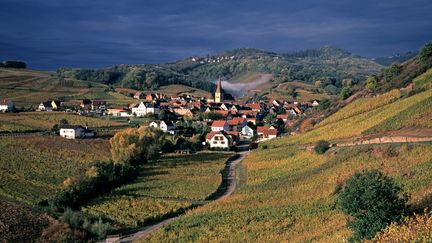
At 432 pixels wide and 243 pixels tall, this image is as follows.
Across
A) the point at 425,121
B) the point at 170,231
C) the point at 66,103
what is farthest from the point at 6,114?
the point at 425,121

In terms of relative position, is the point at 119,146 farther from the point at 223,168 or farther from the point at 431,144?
the point at 431,144

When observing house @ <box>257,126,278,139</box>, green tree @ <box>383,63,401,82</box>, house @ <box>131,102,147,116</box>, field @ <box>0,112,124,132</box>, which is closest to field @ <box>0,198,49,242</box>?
field @ <box>0,112,124,132</box>

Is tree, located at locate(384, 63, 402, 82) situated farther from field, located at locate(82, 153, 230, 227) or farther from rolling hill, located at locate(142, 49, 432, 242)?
field, located at locate(82, 153, 230, 227)

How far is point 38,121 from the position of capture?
86938mm

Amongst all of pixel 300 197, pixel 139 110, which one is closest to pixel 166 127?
pixel 139 110

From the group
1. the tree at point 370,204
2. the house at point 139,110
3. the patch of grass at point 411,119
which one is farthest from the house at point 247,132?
the tree at point 370,204

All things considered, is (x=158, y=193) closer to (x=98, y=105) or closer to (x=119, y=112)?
(x=119, y=112)

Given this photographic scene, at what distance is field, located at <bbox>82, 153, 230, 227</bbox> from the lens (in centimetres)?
3894

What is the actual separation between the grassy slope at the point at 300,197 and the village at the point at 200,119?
34.0 metres

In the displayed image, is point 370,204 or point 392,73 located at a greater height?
point 392,73

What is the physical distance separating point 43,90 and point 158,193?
115714mm

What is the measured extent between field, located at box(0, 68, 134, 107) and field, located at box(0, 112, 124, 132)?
27.6 metres

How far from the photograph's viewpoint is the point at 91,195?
4484 cm

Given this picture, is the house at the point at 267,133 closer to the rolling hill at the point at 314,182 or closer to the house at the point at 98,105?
the rolling hill at the point at 314,182
